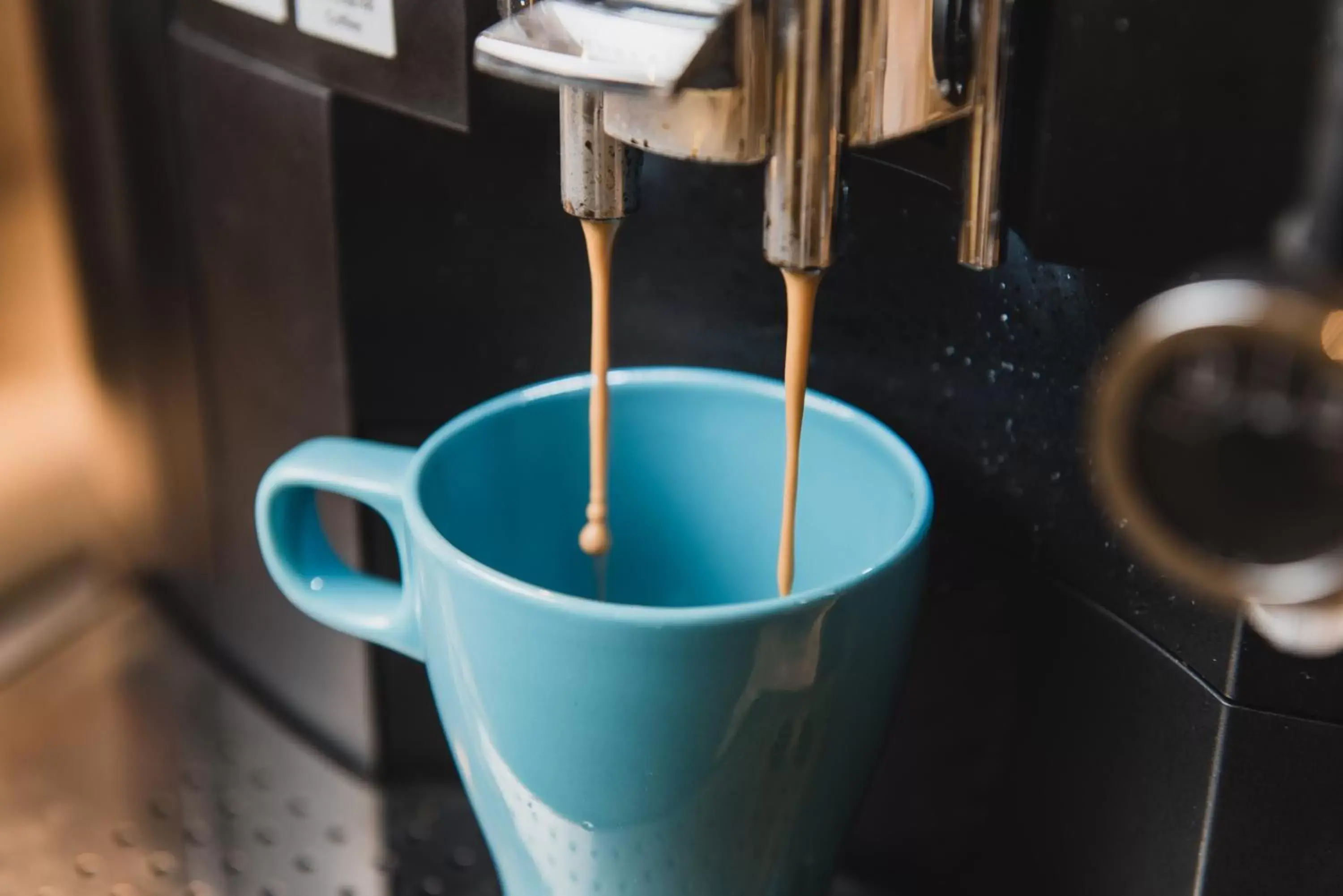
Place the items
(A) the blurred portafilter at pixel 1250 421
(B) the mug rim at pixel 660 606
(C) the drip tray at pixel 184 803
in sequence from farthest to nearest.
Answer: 1. (C) the drip tray at pixel 184 803
2. (B) the mug rim at pixel 660 606
3. (A) the blurred portafilter at pixel 1250 421

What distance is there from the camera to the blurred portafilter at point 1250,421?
0.57ft

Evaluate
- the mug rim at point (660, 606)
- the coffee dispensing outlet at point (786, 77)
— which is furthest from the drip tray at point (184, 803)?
the coffee dispensing outlet at point (786, 77)

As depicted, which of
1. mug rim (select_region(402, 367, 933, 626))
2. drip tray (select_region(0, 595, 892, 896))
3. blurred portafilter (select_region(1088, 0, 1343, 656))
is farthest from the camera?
drip tray (select_region(0, 595, 892, 896))

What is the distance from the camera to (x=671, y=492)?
0.38m

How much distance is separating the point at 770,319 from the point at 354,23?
115mm

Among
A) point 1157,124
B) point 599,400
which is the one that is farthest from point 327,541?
point 1157,124

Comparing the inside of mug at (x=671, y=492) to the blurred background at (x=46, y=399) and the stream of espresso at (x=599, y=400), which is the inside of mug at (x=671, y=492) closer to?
the stream of espresso at (x=599, y=400)

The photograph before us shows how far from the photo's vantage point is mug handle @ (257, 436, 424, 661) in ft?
1.10

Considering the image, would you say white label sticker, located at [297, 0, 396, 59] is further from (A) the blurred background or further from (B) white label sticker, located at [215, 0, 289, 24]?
(A) the blurred background

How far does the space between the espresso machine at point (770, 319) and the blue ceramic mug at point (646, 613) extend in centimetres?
2

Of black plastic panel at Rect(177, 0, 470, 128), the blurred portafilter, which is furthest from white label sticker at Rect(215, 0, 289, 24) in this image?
the blurred portafilter

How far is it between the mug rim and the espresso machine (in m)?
0.02

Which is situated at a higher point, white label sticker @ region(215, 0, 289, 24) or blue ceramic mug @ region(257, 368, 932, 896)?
white label sticker @ region(215, 0, 289, 24)

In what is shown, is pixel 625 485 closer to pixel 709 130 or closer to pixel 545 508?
pixel 545 508
